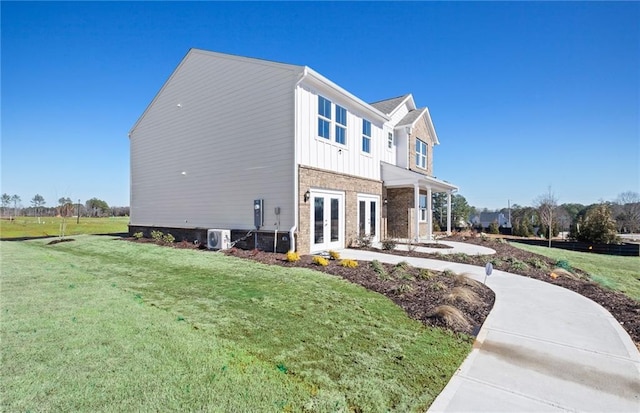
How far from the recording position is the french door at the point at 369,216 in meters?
14.7

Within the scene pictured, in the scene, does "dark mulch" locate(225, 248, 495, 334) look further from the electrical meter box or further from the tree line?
the tree line

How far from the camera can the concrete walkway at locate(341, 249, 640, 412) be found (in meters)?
2.68

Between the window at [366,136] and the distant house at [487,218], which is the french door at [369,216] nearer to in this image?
the window at [366,136]

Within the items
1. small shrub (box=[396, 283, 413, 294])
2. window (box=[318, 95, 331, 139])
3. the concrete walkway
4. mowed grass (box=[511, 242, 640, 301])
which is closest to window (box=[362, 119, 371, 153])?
window (box=[318, 95, 331, 139])

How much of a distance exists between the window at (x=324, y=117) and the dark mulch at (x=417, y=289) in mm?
5541

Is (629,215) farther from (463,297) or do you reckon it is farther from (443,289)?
(463,297)

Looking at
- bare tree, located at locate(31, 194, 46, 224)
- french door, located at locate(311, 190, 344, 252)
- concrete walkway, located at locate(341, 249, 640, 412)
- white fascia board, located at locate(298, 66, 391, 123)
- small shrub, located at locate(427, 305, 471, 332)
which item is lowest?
concrete walkway, located at locate(341, 249, 640, 412)

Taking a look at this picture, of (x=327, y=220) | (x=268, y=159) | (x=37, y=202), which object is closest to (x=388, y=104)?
(x=327, y=220)

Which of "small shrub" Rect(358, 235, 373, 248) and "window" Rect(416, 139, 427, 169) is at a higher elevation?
"window" Rect(416, 139, 427, 169)

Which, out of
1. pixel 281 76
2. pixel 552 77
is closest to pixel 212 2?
pixel 281 76

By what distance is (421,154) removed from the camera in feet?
69.6

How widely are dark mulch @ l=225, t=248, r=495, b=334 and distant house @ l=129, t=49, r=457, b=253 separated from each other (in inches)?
118

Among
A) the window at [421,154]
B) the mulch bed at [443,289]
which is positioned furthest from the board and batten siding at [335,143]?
the window at [421,154]

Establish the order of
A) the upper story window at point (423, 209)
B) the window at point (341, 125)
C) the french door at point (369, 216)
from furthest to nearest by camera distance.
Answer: the upper story window at point (423, 209) < the french door at point (369, 216) < the window at point (341, 125)
